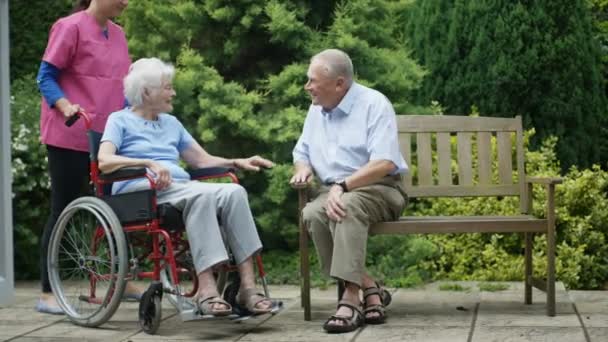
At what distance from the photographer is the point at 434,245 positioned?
22.8 ft

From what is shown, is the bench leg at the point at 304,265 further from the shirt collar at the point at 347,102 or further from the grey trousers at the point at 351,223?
the shirt collar at the point at 347,102

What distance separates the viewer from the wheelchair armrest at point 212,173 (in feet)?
17.2

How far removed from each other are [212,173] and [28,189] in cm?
202

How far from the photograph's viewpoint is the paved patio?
4816mm

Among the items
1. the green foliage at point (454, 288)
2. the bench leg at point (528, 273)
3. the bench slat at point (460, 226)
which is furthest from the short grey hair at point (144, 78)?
the green foliage at point (454, 288)

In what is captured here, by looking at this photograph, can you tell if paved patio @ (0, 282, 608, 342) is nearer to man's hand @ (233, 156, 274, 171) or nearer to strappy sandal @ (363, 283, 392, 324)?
strappy sandal @ (363, 283, 392, 324)

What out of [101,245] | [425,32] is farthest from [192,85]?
[425,32]

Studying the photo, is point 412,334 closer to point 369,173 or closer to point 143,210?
point 369,173

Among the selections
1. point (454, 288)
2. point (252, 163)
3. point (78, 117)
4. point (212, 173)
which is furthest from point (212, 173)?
point (454, 288)

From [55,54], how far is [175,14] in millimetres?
1817

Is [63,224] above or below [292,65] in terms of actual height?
below

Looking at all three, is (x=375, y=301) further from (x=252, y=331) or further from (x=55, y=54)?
(x=55, y=54)

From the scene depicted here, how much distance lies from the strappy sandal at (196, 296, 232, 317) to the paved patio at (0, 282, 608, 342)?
0.11m

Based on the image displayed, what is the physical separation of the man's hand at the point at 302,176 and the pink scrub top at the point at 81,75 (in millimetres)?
959
